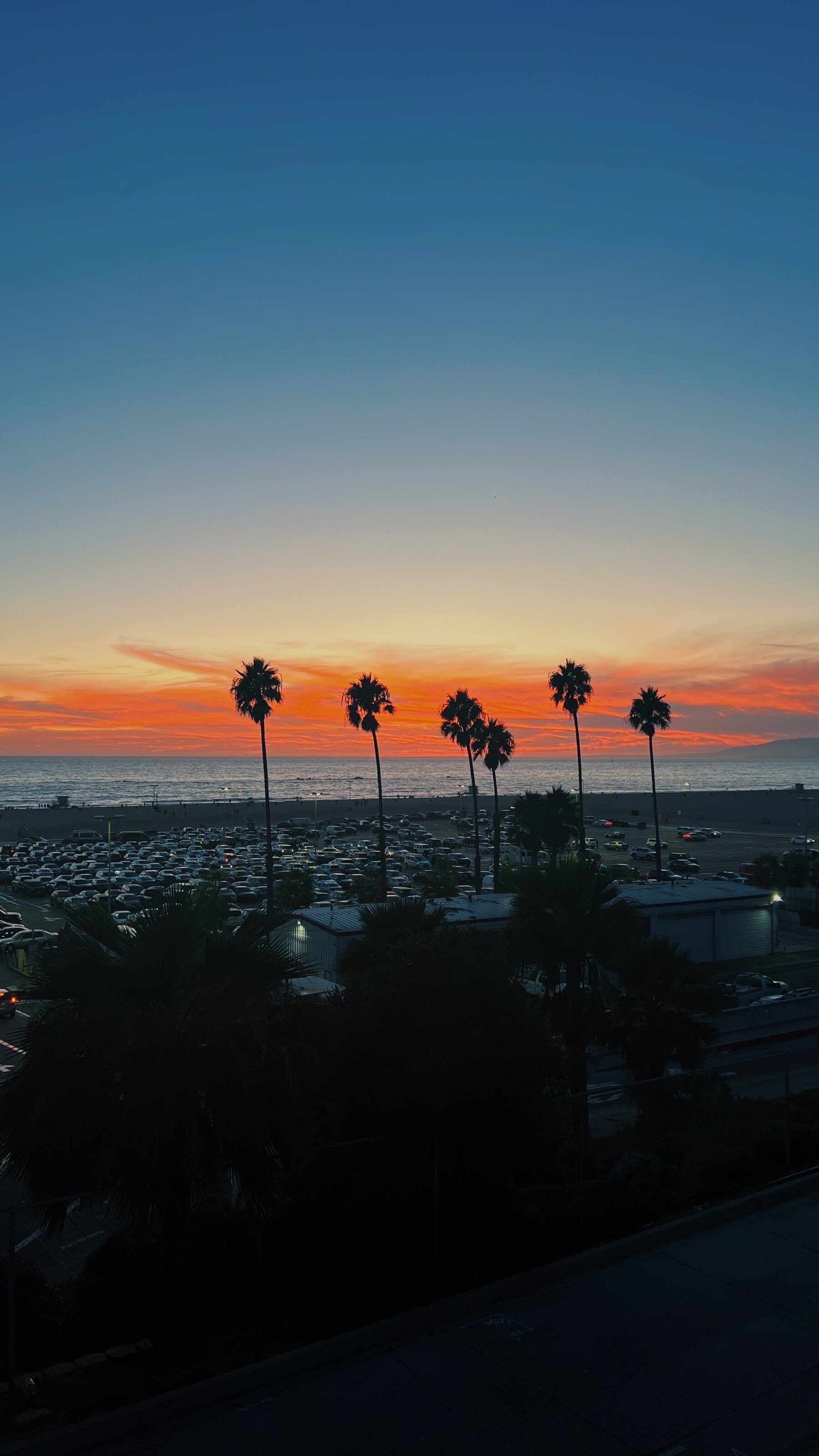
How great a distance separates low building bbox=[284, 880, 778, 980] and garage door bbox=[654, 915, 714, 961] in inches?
→ 0.9

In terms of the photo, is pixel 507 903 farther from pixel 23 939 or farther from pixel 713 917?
pixel 23 939

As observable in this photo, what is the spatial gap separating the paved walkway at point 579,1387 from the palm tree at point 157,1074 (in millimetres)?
1911

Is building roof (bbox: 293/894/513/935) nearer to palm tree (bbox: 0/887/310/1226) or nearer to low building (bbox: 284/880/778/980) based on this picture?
low building (bbox: 284/880/778/980)

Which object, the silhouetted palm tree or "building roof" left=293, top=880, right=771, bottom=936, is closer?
"building roof" left=293, top=880, right=771, bottom=936

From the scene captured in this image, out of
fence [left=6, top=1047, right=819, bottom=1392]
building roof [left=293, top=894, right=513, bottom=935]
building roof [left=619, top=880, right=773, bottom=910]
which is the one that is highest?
fence [left=6, top=1047, right=819, bottom=1392]

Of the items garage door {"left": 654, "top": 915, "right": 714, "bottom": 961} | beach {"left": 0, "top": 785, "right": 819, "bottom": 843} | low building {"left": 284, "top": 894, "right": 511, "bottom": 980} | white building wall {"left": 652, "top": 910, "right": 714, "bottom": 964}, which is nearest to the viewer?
low building {"left": 284, "top": 894, "right": 511, "bottom": 980}

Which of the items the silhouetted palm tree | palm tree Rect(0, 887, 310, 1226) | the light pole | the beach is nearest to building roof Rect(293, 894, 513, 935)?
the silhouetted palm tree

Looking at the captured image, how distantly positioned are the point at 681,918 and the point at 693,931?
1.07 meters

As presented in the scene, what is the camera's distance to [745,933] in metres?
44.2

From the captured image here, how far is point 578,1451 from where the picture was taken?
26.7ft

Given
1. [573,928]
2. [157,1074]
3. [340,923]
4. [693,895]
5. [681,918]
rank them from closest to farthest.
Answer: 1. [157,1074]
2. [573,928]
3. [340,923]
4. [681,918]
5. [693,895]

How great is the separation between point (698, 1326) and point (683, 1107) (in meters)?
6.88

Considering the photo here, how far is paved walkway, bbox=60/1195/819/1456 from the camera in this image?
825 cm

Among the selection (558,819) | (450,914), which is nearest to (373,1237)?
(450,914)
